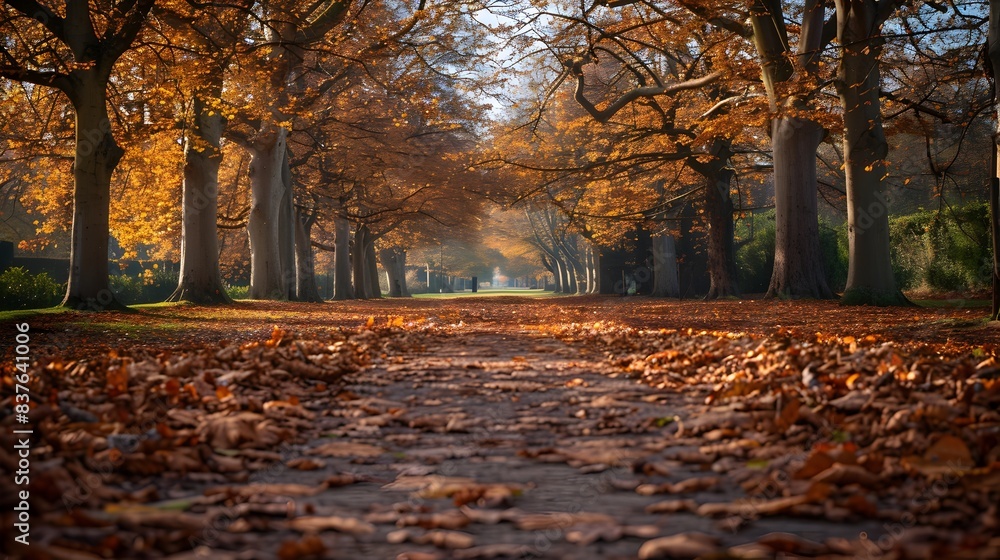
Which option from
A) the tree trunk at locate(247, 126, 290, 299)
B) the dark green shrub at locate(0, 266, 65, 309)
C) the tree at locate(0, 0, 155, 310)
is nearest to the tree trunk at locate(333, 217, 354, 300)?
the tree trunk at locate(247, 126, 290, 299)

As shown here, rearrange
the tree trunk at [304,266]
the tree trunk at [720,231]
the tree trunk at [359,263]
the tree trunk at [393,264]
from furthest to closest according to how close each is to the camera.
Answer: the tree trunk at [393,264] < the tree trunk at [359,263] < the tree trunk at [304,266] < the tree trunk at [720,231]

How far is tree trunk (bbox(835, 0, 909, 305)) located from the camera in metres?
16.3

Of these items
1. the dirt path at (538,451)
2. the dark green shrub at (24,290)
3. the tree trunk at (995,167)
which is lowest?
the dirt path at (538,451)

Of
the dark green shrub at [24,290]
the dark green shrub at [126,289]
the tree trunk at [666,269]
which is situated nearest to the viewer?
the dark green shrub at [24,290]

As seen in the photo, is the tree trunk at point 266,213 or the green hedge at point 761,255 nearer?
the tree trunk at point 266,213

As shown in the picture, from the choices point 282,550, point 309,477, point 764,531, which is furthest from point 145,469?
point 764,531

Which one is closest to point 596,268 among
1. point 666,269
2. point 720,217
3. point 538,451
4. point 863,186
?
point 666,269

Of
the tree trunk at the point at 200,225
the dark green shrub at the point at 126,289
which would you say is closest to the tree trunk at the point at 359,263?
the dark green shrub at the point at 126,289

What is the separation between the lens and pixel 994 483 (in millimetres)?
2613

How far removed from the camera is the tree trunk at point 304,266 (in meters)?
28.5

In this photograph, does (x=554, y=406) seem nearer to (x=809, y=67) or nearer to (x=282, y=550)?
(x=282, y=550)

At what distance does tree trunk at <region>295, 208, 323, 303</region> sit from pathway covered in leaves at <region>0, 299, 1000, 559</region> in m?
22.5

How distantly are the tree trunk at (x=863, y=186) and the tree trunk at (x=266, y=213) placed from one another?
52.8 feet

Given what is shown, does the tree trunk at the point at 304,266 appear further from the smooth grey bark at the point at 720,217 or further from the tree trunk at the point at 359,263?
the smooth grey bark at the point at 720,217
